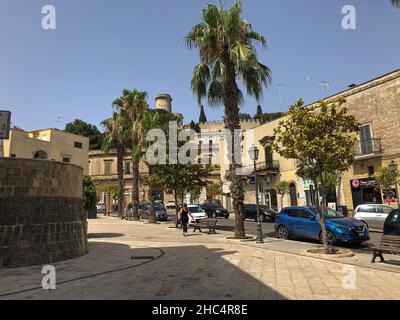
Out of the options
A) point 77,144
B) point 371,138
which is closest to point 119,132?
point 77,144

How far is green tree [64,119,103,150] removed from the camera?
72750 mm

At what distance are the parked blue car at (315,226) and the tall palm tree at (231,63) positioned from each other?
6.77 ft

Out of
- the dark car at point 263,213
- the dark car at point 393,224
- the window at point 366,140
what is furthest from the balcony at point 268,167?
the dark car at point 393,224

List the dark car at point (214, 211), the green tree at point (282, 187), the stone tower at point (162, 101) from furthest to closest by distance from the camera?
the stone tower at point (162, 101) < the green tree at point (282, 187) < the dark car at point (214, 211)

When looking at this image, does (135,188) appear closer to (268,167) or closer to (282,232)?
(268,167)

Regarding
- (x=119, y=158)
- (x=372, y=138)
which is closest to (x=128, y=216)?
(x=119, y=158)

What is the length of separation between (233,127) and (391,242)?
818 cm

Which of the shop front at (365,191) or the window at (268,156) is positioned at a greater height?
the window at (268,156)

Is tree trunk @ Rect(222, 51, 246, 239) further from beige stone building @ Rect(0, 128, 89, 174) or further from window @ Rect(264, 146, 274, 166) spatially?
beige stone building @ Rect(0, 128, 89, 174)

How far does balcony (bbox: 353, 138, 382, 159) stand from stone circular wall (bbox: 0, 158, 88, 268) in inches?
900

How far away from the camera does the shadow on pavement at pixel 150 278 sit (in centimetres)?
603

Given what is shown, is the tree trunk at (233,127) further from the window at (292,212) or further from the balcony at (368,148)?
the balcony at (368,148)
